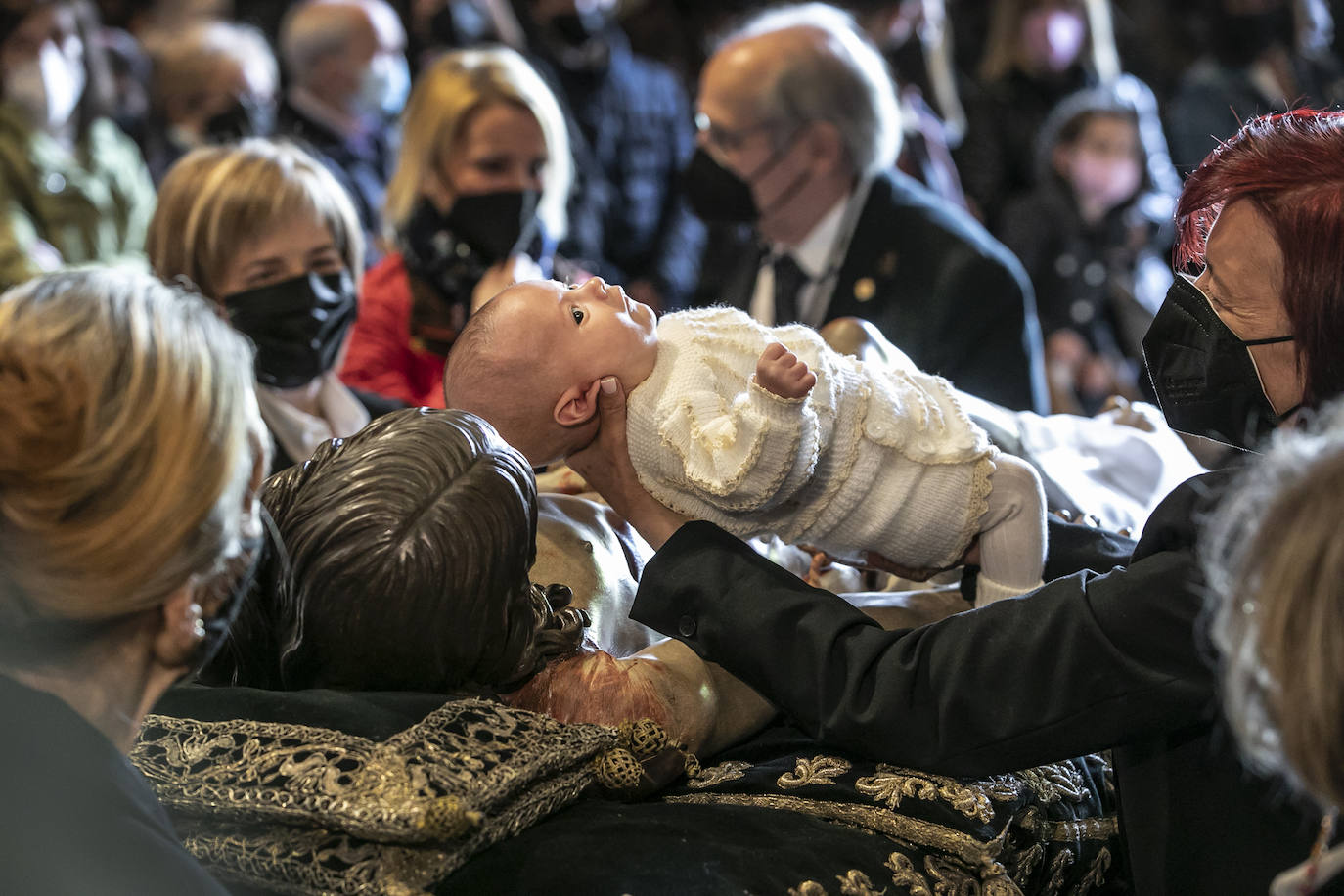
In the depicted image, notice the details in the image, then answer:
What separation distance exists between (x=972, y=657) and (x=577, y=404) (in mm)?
703

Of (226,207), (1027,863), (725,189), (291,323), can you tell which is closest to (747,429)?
(1027,863)

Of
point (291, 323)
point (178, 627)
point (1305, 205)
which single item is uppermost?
point (1305, 205)

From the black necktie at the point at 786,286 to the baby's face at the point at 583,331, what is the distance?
206cm

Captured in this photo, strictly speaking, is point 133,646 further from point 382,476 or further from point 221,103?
point 221,103

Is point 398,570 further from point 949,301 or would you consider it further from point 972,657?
point 949,301

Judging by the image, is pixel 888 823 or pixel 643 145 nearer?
pixel 888 823

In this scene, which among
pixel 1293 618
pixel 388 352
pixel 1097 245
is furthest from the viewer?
pixel 1097 245

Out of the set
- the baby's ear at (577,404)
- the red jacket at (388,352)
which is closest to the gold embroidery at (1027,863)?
the baby's ear at (577,404)

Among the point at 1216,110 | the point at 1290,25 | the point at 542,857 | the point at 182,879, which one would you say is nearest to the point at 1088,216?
the point at 1216,110

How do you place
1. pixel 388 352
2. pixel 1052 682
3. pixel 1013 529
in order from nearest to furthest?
pixel 1052 682 < pixel 1013 529 < pixel 388 352

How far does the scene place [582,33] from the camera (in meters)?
5.94

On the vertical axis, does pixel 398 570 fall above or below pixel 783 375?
below

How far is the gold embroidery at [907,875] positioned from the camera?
5.22 feet

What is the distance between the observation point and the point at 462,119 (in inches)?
166
